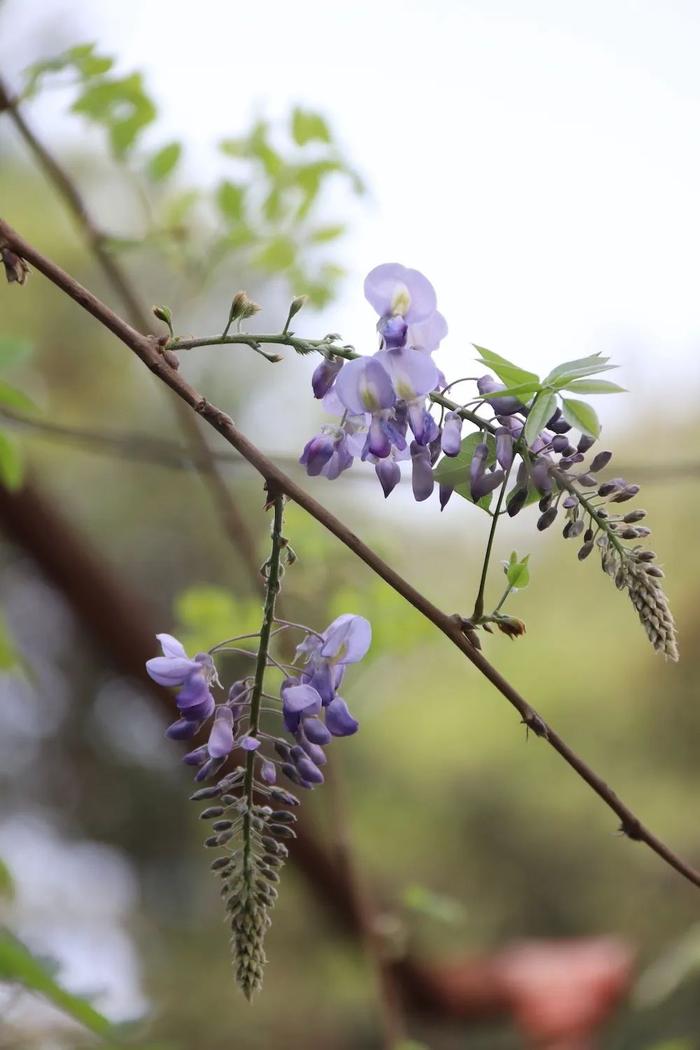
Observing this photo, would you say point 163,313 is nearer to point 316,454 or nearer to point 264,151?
point 316,454

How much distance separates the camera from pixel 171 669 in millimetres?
262

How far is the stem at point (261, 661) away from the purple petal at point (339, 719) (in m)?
0.02

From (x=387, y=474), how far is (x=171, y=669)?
79 millimetres

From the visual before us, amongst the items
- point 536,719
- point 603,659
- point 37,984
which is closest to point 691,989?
point 603,659

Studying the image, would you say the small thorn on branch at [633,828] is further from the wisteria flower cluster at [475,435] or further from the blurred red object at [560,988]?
the blurred red object at [560,988]

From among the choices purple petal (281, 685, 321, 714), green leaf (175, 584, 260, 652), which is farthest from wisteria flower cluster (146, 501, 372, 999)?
green leaf (175, 584, 260, 652)

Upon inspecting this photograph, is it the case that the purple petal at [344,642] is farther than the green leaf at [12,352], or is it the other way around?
the green leaf at [12,352]

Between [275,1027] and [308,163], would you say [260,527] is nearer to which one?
[275,1027]

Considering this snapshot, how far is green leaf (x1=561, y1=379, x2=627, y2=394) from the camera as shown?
26 centimetres

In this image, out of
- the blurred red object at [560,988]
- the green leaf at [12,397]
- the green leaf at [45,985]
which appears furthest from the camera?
the blurred red object at [560,988]

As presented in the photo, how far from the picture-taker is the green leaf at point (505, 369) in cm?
26

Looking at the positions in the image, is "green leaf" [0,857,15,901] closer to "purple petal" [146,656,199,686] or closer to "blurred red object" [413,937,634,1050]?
"purple petal" [146,656,199,686]

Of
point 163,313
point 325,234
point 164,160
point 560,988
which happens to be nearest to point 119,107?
point 164,160

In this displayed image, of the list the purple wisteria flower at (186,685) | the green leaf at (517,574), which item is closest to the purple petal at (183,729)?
the purple wisteria flower at (186,685)
